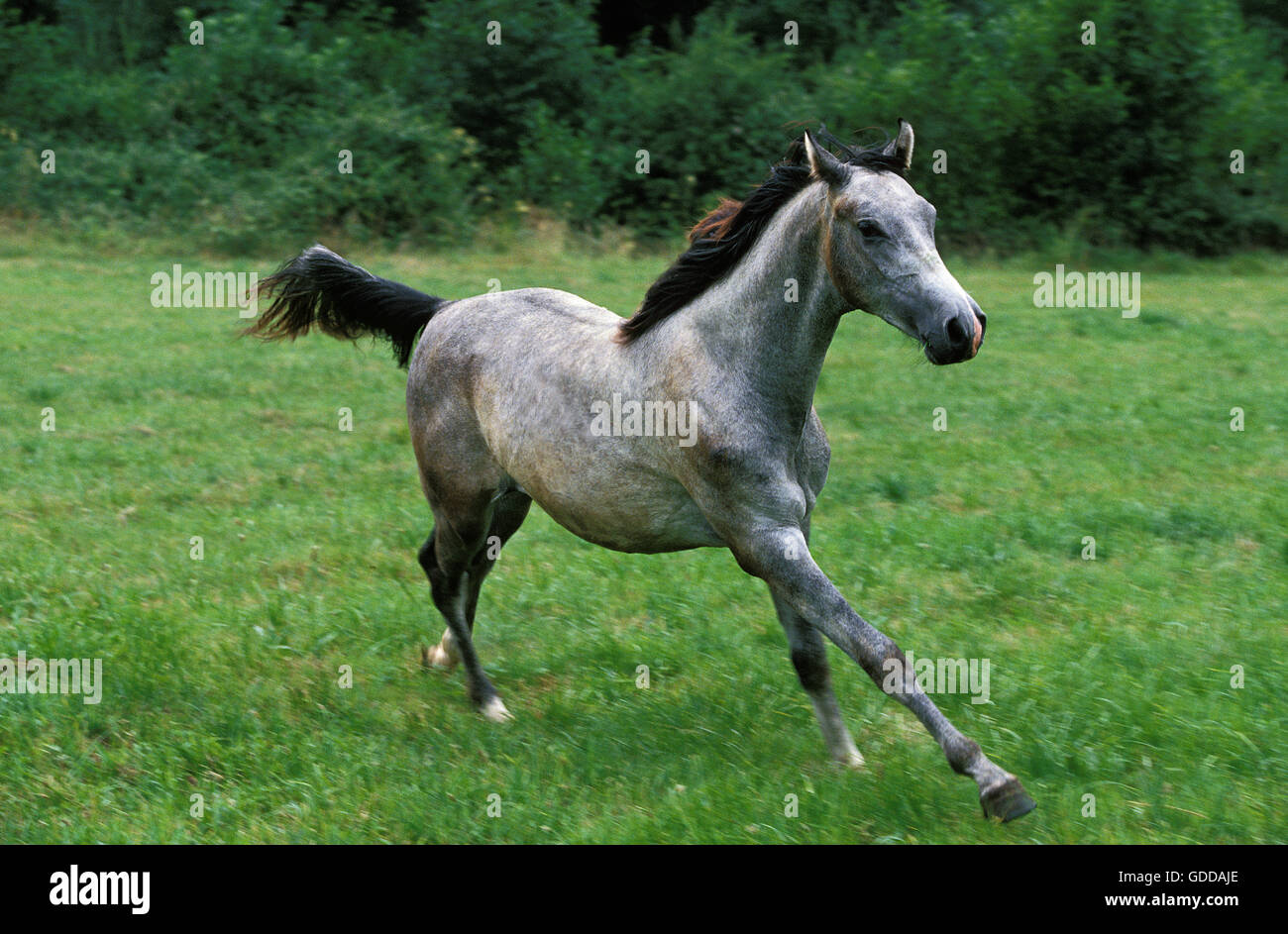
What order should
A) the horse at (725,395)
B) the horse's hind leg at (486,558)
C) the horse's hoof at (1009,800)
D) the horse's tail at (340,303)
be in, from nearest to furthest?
the horse's hoof at (1009,800)
the horse at (725,395)
the horse's hind leg at (486,558)
the horse's tail at (340,303)

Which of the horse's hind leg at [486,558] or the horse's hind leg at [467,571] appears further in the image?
the horse's hind leg at [486,558]

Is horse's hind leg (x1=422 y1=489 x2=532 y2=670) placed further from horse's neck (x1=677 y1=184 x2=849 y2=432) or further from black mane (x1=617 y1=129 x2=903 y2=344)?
horse's neck (x1=677 y1=184 x2=849 y2=432)

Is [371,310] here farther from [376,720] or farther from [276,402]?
[276,402]

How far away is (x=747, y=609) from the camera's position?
6.49m

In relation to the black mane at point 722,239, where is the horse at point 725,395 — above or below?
below

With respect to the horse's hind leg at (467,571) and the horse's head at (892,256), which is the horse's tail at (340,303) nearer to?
the horse's hind leg at (467,571)

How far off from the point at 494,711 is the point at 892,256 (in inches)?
103

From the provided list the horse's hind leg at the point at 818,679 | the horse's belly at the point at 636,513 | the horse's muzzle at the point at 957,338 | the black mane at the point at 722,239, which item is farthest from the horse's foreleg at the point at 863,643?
the black mane at the point at 722,239

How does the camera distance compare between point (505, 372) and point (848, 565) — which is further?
point (848, 565)

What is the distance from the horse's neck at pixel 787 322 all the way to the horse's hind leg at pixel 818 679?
79 cm

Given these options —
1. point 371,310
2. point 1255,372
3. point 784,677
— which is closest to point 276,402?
point 371,310

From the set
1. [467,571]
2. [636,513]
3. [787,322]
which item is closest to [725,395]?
[787,322]

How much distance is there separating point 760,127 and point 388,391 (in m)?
15.4

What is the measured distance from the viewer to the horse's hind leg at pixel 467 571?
5.58 m
